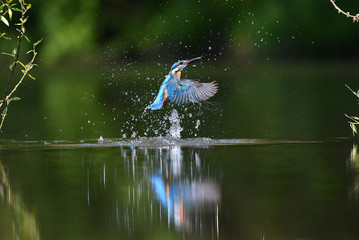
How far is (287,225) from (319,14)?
32.1 metres

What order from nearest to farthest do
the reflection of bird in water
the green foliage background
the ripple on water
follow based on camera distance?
the reflection of bird in water → the ripple on water → the green foliage background

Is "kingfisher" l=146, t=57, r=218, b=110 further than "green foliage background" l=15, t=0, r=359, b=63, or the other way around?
"green foliage background" l=15, t=0, r=359, b=63

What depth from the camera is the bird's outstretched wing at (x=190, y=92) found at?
10867mm

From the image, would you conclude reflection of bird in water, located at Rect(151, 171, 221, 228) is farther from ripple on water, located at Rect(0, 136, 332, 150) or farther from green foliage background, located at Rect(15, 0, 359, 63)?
green foliage background, located at Rect(15, 0, 359, 63)

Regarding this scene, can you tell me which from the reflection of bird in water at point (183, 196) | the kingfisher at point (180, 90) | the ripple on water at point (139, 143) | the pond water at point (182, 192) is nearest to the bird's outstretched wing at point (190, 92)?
the kingfisher at point (180, 90)

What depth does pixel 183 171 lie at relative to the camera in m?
8.53

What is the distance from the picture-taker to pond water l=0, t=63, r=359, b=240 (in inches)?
243

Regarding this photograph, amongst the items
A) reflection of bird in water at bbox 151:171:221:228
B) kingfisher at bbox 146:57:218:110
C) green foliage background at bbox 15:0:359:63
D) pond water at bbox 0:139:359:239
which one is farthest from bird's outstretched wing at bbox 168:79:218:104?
green foliage background at bbox 15:0:359:63

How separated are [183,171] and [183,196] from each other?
1.33 m

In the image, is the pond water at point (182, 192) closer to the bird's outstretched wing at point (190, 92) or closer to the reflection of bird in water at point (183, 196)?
the reflection of bird in water at point (183, 196)

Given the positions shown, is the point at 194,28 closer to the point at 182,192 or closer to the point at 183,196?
the point at 182,192

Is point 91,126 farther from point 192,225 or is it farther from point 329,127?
point 192,225

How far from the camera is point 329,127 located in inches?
488

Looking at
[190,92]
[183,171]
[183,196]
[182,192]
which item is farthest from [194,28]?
[183,196]
